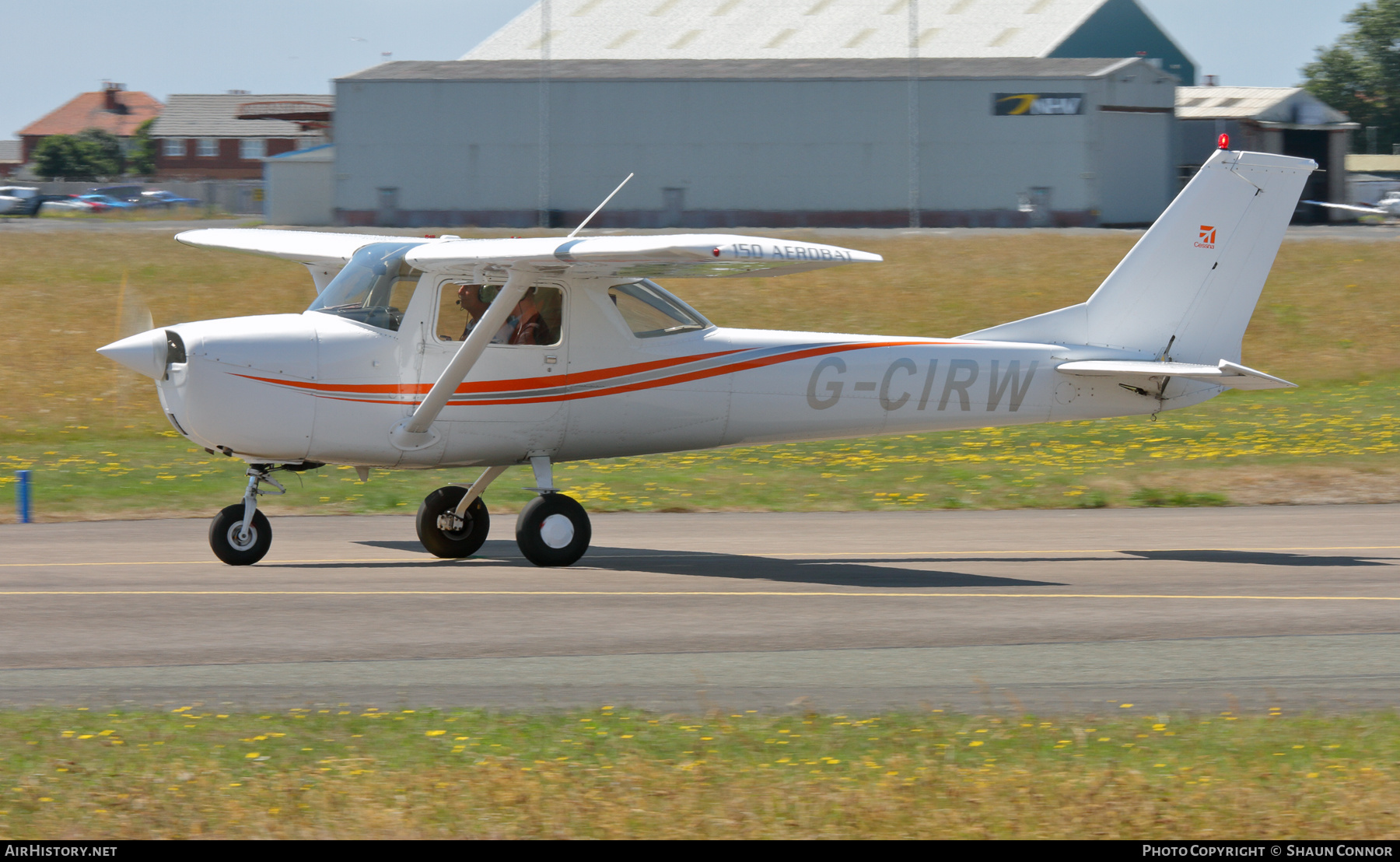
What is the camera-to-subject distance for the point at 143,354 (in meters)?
11.0

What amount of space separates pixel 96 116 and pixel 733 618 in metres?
136

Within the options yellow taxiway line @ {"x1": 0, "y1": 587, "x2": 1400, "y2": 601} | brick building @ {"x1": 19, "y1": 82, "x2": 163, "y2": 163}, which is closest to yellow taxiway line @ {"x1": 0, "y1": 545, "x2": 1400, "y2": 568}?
yellow taxiway line @ {"x1": 0, "y1": 587, "x2": 1400, "y2": 601}

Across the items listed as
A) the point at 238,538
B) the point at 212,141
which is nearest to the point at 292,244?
Result: the point at 238,538

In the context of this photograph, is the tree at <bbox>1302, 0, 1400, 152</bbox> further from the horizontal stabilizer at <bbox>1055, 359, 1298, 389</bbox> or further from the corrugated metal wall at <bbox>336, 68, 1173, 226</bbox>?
the horizontal stabilizer at <bbox>1055, 359, 1298, 389</bbox>

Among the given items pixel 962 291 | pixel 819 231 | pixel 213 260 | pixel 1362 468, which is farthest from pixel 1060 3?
pixel 1362 468

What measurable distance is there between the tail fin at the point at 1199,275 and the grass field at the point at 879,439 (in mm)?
3348

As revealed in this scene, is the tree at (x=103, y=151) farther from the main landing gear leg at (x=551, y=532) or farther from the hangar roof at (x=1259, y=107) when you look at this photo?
the main landing gear leg at (x=551, y=532)

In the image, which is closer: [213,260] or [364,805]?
[364,805]

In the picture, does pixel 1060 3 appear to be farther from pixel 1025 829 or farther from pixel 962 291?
pixel 1025 829

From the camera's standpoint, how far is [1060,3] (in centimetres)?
5950

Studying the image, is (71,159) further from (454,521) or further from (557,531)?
(557,531)

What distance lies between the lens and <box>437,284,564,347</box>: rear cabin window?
11766 mm

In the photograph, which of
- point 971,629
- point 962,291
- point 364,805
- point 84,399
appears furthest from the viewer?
point 962,291
